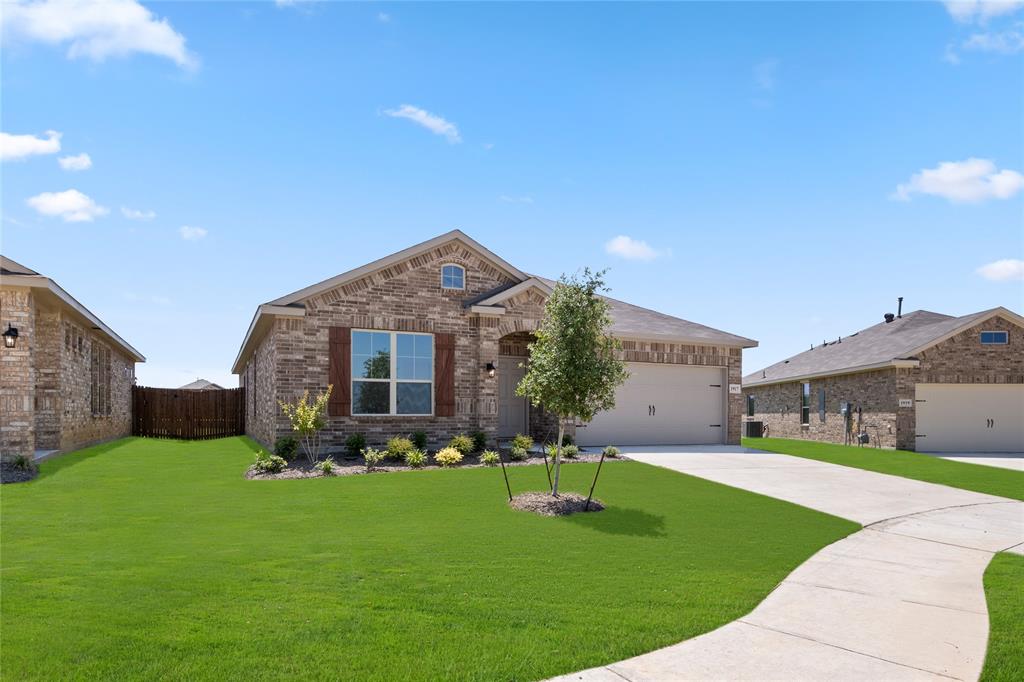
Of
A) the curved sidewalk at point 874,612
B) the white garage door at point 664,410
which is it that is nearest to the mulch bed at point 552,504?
the curved sidewalk at point 874,612

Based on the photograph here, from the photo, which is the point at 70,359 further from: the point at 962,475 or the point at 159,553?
the point at 962,475

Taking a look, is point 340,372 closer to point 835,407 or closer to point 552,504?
point 552,504

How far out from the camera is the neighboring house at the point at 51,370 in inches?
497

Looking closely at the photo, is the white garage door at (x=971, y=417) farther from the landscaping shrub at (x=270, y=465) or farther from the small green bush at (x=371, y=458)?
the landscaping shrub at (x=270, y=465)

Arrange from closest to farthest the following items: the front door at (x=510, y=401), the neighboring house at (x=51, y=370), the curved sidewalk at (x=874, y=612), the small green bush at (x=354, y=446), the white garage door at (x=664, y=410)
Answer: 1. the curved sidewalk at (x=874, y=612)
2. the neighboring house at (x=51, y=370)
3. the small green bush at (x=354, y=446)
4. the front door at (x=510, y=401)
5. the white garage door at (x=664, y=410)

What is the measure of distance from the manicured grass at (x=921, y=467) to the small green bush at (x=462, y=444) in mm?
8903

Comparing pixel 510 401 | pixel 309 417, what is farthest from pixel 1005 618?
pixel 510 401

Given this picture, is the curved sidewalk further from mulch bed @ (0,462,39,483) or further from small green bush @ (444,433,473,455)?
mulch bed @ (0,462,39,483)

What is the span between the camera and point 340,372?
14820 millimetres

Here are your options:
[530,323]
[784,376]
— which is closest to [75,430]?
[530,323]

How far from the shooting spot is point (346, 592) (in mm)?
5457

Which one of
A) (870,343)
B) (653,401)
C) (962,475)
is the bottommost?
(962,475)

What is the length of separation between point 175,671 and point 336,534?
11.9ft

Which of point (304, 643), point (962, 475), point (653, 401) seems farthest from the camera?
point (653, 401)
